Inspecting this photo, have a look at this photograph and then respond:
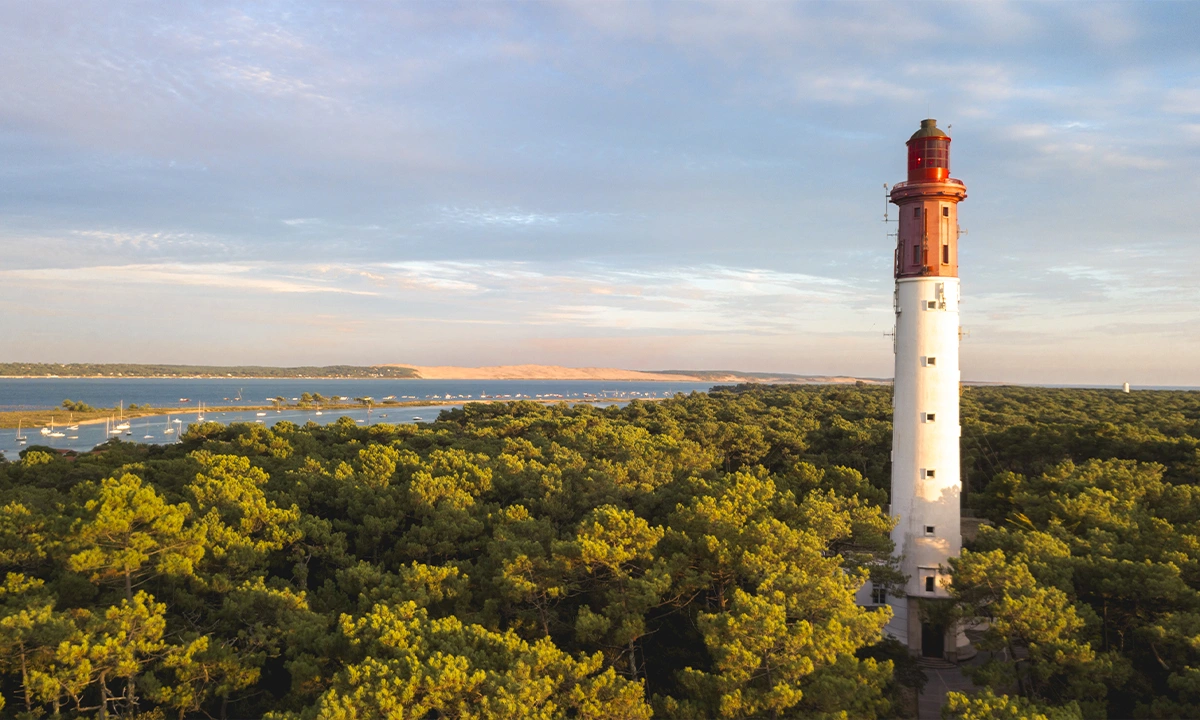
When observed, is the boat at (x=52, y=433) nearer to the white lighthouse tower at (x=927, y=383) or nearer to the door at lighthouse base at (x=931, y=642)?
the white lighthouse tower at (x=927, y=383)

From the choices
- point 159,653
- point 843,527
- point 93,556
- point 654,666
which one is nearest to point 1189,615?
point 843,527

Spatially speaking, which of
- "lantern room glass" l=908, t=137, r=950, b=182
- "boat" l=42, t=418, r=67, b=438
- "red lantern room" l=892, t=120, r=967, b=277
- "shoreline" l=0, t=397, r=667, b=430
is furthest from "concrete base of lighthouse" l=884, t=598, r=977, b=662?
"boat" l=42, t=418, r=67, b=438

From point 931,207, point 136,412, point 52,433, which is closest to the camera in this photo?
point 931,207

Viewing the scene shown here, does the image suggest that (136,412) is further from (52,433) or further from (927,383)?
(927,383)

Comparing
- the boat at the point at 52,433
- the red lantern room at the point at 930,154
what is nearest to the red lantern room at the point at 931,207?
the red lantern room at the point at 930,154

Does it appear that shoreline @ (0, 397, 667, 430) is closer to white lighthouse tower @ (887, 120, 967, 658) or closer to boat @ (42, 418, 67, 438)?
boat @ (42, 418, 67, 438)

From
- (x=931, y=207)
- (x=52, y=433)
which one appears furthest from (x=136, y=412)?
(x=931, y=207)
